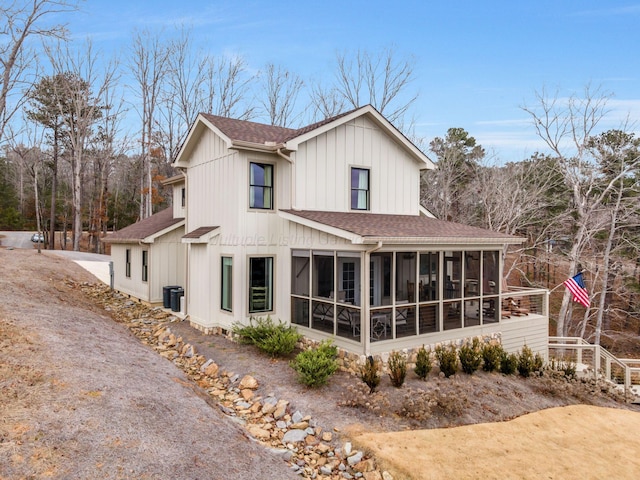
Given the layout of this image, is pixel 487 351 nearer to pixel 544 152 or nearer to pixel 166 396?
pixel 166 396

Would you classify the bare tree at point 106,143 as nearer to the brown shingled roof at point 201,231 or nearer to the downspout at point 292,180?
the brown shingled roof at point 201,231

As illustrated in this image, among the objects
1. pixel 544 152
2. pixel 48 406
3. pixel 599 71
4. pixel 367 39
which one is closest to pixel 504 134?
pixel 544 152

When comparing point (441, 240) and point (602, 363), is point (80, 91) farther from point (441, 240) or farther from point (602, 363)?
point (602, 363)

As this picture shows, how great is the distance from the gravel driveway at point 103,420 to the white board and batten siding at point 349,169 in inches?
237

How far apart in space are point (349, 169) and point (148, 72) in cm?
2414

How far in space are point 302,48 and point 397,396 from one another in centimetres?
2179

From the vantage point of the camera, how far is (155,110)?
30.0 m

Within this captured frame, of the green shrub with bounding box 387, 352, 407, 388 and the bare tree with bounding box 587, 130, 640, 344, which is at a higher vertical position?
the bare tree with bounding box 587, 130, 640, 344

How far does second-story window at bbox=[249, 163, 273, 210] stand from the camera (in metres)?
11.4

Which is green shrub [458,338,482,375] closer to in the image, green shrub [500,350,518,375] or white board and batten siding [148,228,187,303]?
green shrub [500,350,518,375]

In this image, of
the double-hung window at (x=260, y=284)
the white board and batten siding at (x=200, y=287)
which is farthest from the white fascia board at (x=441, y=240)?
the white board and batten siding at (x=200, y=287)

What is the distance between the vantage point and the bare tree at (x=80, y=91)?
30.7 m

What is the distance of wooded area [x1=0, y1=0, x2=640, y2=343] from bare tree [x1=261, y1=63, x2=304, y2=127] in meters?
0.08

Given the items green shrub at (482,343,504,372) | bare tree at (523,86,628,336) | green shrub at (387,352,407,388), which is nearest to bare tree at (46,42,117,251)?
green shrub at (387,352,407,388)
